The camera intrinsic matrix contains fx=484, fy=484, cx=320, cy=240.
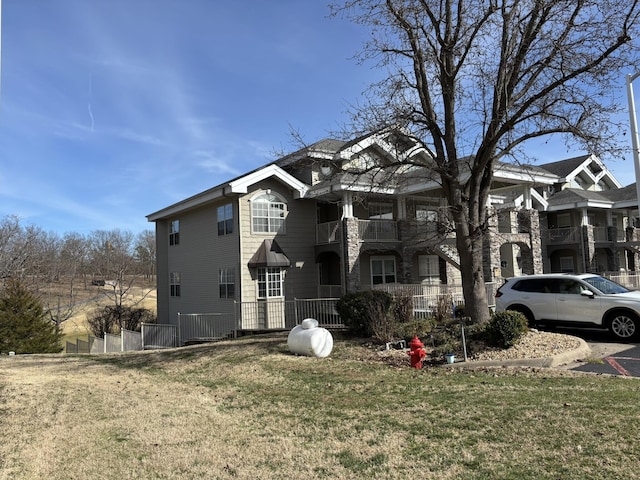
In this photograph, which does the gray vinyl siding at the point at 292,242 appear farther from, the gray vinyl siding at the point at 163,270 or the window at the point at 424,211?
the gray vinyl siding at the point at 163,270

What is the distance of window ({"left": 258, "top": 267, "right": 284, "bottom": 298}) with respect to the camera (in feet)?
67.8

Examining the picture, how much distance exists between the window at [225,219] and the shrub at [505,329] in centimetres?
1323

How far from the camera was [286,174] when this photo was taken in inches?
827

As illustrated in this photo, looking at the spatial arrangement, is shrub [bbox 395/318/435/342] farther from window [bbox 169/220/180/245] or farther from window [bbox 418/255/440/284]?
window [bbox 169/220/180/245]

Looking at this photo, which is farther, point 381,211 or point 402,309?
point 381,211

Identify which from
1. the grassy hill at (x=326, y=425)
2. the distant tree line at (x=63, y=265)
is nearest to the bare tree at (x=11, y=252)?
the distant tree line at (x=63, y=265)

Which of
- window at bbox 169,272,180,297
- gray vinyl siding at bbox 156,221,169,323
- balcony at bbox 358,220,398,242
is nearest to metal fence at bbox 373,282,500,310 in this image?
balcony at bbox 358,220,398,242

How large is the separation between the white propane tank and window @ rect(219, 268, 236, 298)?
32.0 feet

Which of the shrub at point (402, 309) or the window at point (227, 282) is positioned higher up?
the window at point (227, 282)

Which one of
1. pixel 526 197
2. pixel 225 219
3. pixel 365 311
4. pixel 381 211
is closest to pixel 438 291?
pixel 381 211

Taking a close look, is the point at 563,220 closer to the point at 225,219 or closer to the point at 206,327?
the point at 225,219

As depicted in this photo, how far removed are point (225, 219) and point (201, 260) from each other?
320 cm

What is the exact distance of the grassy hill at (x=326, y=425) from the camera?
14.7ft

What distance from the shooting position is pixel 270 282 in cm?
2086
